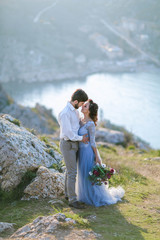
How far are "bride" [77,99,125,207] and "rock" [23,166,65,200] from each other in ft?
1.90

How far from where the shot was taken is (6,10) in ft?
379

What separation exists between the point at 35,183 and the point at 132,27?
12455cm

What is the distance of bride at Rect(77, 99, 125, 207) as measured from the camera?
5656mm

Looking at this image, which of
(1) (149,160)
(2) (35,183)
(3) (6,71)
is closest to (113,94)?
(3) (6,71)

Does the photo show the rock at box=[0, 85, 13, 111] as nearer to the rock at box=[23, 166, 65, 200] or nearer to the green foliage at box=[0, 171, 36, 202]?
the green foliage at box=[0, 171, 36, 202]

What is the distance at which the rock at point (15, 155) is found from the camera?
6.08m

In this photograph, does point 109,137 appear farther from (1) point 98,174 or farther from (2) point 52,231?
(2) point 52,231

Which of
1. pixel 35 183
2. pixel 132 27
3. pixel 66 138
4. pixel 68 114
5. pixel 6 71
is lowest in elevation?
pixel 35 183

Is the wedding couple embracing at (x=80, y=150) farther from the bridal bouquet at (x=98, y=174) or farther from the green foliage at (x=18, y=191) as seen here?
the green foliage at (x=18, y=191)

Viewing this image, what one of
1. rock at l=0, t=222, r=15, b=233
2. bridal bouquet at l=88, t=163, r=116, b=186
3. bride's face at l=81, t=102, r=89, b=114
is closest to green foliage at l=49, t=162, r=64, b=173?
Result: bridal bouquet at l=88, t=163, r=116, b=186

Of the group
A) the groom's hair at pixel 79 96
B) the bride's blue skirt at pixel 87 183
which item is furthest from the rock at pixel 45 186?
the groom's hair at pixel 79 96

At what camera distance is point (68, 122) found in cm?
531

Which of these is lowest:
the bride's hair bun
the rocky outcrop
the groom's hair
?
the rocky outcrop

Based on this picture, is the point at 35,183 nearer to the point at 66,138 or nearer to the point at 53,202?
the point at 53,202
